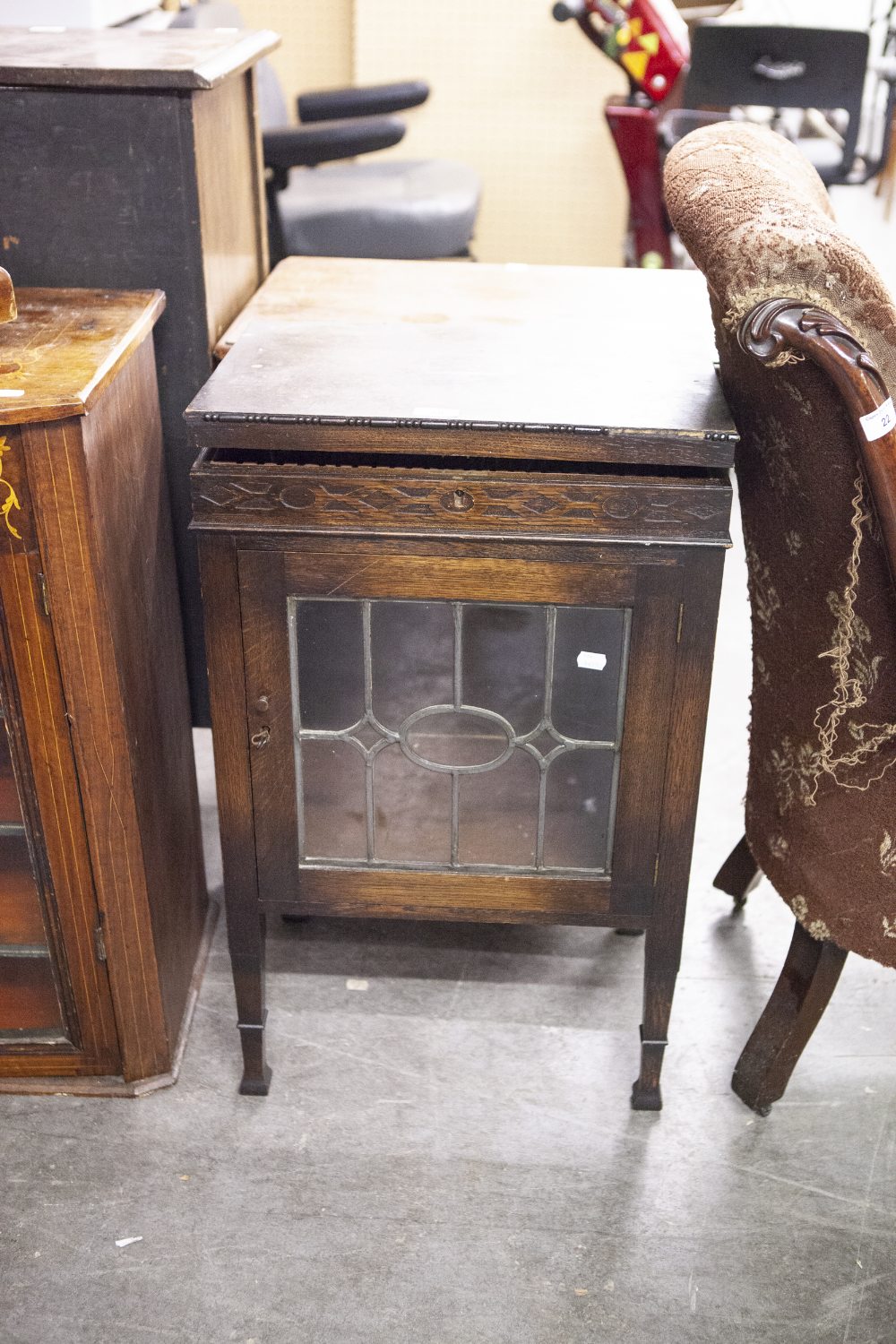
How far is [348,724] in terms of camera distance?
130 cm

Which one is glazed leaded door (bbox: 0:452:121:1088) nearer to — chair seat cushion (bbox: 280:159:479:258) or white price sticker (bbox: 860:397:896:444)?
white price sticker (bbox: 860:397:896:444)

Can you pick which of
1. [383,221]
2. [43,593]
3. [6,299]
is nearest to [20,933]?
[43,593]

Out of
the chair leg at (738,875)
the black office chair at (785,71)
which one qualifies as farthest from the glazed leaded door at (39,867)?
the black office chair at (785,71)

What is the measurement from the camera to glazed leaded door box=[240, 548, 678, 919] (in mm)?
1211

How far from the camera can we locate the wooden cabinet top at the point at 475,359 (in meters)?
1.13

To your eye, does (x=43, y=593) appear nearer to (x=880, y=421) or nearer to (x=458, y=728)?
(x=458, y=728)

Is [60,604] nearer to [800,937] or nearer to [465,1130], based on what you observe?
[465,1130]

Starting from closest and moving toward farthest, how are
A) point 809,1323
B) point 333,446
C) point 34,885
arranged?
point 333,446 → point 809,1323 → point 34,885

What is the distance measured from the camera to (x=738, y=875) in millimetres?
1807

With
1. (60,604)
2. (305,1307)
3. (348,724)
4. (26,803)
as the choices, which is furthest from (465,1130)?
(60,604)

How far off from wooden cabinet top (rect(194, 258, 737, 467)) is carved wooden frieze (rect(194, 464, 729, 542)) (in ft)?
0.10

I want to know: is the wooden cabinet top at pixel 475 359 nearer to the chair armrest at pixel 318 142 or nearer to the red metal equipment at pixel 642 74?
the chair armrest at pixel 318 142

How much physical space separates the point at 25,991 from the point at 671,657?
0.84 metres

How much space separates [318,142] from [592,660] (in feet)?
5.38
